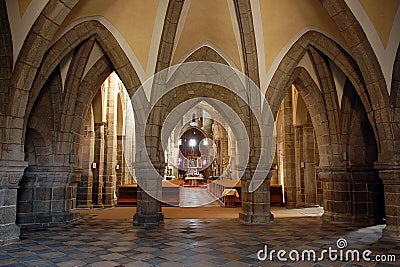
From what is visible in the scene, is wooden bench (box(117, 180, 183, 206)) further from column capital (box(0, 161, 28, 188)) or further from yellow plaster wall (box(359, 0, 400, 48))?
yellow plaster wall (box(359, 0, 400, 48))

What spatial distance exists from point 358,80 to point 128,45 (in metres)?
4.68

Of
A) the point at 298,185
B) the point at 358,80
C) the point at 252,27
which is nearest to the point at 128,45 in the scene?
the point at 252,27

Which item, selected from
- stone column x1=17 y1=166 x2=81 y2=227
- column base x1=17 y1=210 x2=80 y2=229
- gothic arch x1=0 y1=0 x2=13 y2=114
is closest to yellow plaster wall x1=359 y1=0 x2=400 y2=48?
gothic arch x1=0 y1=0 x2=13 y2=114

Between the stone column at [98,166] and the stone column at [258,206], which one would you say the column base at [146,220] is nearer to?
the stone column at [258,206]

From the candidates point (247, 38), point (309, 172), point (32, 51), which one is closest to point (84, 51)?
point (32, 51)

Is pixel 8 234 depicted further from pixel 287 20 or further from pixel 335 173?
pixel 335 173

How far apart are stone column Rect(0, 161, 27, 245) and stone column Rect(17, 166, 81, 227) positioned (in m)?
1.61

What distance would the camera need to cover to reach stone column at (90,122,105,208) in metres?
10.9

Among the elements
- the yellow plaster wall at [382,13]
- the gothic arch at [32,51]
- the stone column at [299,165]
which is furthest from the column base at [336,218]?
the gothic arch at [32,51]

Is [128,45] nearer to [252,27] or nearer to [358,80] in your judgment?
[252,27]

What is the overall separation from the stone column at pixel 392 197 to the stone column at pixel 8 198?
5.93m

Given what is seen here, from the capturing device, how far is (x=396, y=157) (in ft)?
17.4

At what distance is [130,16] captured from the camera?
6402 mm

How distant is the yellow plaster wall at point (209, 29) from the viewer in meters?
6.75
